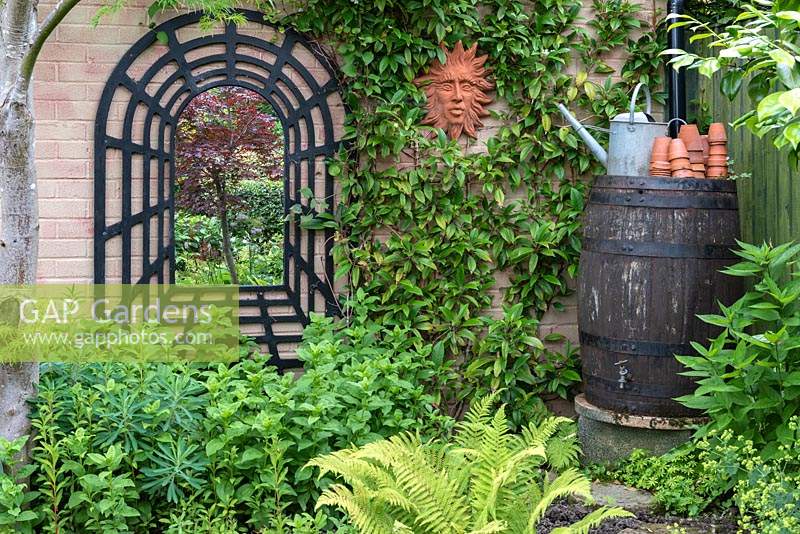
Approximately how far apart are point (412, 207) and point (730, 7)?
5.29 ft

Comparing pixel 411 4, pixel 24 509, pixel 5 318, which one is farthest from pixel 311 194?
pixel 24 509

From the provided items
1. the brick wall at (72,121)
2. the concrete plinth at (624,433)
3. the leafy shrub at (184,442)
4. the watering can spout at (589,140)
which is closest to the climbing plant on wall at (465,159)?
the watering can spout at (589,140)

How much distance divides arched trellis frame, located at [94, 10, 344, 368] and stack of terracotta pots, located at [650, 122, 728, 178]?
1.37 meters

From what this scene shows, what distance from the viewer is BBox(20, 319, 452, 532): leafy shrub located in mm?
2613

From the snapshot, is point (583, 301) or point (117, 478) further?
point (583, 301)

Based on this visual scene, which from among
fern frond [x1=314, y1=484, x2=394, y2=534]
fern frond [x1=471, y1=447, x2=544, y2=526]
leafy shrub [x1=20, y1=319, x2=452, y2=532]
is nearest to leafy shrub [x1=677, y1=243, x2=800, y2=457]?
fern frond [x1=471, y1=447, x2=544, y2=526]

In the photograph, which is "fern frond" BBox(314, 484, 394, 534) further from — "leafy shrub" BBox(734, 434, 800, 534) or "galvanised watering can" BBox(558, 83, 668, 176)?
"galvanised watering can" BBox(558, 83, 668, 176)

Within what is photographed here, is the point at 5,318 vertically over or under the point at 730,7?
under

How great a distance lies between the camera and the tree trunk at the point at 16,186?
271 centimetres

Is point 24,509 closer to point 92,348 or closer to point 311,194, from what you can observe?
point 92,348

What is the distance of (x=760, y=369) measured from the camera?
2719mm

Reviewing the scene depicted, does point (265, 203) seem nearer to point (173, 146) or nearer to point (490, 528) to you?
point (173, 146)

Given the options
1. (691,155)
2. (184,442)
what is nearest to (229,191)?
(184,442)

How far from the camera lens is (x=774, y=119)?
75.4 inches
